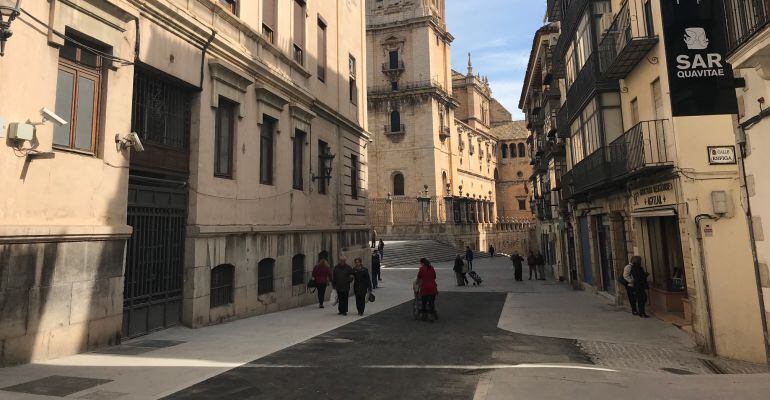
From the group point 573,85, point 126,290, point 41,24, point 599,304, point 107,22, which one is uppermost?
point 573,85

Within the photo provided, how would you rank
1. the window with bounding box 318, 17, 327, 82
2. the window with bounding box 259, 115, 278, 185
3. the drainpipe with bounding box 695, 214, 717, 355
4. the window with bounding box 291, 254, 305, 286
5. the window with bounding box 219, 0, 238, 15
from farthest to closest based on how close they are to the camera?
the window with bounding box 318, 17, 327, 82
the window with bounding box 291, 254, 305, 286
the window with bounding box 259, 115, 278, 185
the window with bounding box 219, 0, 238, 15
the drainpipe with bounding box 695, 214, 717, 355

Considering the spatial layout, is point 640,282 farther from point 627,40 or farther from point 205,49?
point 205,49

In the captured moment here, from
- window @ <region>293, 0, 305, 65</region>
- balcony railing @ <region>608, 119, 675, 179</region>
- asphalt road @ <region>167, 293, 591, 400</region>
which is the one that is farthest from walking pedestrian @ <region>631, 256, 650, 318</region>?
window @ <region>293, 0, 305, 65</region>

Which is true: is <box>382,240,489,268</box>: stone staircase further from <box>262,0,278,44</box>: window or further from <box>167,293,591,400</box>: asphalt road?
<box>167,293,591,400</box>: asphalt road

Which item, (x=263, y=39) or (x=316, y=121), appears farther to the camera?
(x=316, y=121)

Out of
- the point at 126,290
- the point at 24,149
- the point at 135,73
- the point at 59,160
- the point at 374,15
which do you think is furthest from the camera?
the point at 374,15

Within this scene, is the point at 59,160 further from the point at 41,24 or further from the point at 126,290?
the point at 126,290

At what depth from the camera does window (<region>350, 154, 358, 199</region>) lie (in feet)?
68.7

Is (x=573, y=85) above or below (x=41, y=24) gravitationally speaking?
above

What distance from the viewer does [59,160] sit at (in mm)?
7684

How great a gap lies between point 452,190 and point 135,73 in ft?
171

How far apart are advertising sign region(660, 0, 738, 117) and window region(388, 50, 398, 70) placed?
49.7m

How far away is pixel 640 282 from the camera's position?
13.0 m

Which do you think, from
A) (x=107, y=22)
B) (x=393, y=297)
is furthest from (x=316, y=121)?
(x=107, y=22)
